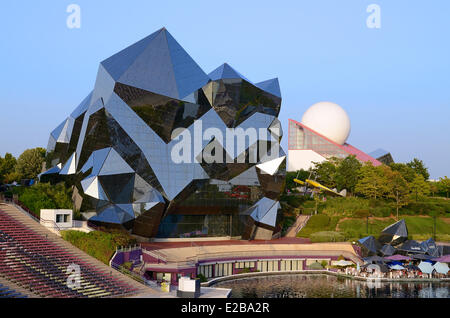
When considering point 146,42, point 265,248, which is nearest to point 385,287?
point 265,248

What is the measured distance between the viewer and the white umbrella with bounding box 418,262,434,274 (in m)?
50.6

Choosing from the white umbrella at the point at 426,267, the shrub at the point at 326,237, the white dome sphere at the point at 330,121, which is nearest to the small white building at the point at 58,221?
the shrub at the point at 326,237

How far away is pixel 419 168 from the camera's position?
97.1 meters

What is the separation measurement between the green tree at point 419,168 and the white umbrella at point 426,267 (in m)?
48.8

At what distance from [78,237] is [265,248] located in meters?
20.4

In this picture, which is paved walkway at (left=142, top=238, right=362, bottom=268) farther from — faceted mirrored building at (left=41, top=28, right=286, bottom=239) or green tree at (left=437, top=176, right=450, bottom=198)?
green tree at (left=437, top=176, right=450, bottom=198)

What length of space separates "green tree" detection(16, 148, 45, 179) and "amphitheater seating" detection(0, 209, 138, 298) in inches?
1714

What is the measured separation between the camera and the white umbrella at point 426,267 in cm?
5057

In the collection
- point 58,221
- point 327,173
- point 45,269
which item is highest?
point 327,173

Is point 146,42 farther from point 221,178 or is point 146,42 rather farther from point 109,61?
point 221,178

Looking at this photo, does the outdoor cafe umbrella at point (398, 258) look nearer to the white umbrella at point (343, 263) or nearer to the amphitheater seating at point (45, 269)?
the white umbrella at point (343, 263)

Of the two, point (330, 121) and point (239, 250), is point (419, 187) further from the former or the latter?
point (239, 250)

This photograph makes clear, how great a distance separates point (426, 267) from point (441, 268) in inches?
57.4

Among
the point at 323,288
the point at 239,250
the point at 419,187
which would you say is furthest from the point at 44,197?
the point at 419,187
